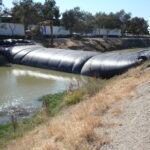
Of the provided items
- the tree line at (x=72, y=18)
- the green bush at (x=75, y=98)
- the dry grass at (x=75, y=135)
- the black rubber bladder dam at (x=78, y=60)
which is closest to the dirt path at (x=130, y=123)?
the dry grass at (x=75, y=135)

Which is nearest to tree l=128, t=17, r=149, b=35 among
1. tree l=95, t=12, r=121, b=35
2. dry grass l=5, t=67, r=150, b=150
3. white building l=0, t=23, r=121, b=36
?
tree l=95, t=12, r=121, b=35

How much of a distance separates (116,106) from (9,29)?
43.0 meters

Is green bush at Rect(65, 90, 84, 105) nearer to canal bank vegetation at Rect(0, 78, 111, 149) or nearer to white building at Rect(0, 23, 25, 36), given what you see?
canal bank vegetation at Rect(0, 78, 111, 149)

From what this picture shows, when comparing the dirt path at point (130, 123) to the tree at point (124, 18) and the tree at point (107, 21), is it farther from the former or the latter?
the tree at point (124, 18)

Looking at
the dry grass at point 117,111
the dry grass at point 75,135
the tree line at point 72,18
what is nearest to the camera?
the dry grass at point 75,135

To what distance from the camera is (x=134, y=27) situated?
74.9 meters

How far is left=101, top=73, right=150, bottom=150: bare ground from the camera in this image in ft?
18.0

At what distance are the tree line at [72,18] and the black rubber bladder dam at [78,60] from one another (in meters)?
12.7

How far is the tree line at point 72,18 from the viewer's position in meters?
46.7

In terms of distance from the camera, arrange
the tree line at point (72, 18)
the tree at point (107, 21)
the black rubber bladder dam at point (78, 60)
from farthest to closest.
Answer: the tree at point (107, 21) < the tree line at point (72, 18) < the black rubber bladder dam at point (78, 60)

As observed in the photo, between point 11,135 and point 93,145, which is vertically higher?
point 93,145

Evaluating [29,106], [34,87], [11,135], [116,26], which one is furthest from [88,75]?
[116,26]

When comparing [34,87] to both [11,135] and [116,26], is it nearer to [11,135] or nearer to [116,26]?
[11,135]

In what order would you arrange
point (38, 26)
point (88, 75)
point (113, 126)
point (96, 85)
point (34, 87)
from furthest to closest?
point (38, 26), point (88, 75), point (34, 87), point (96, 85), point (113, 126)
